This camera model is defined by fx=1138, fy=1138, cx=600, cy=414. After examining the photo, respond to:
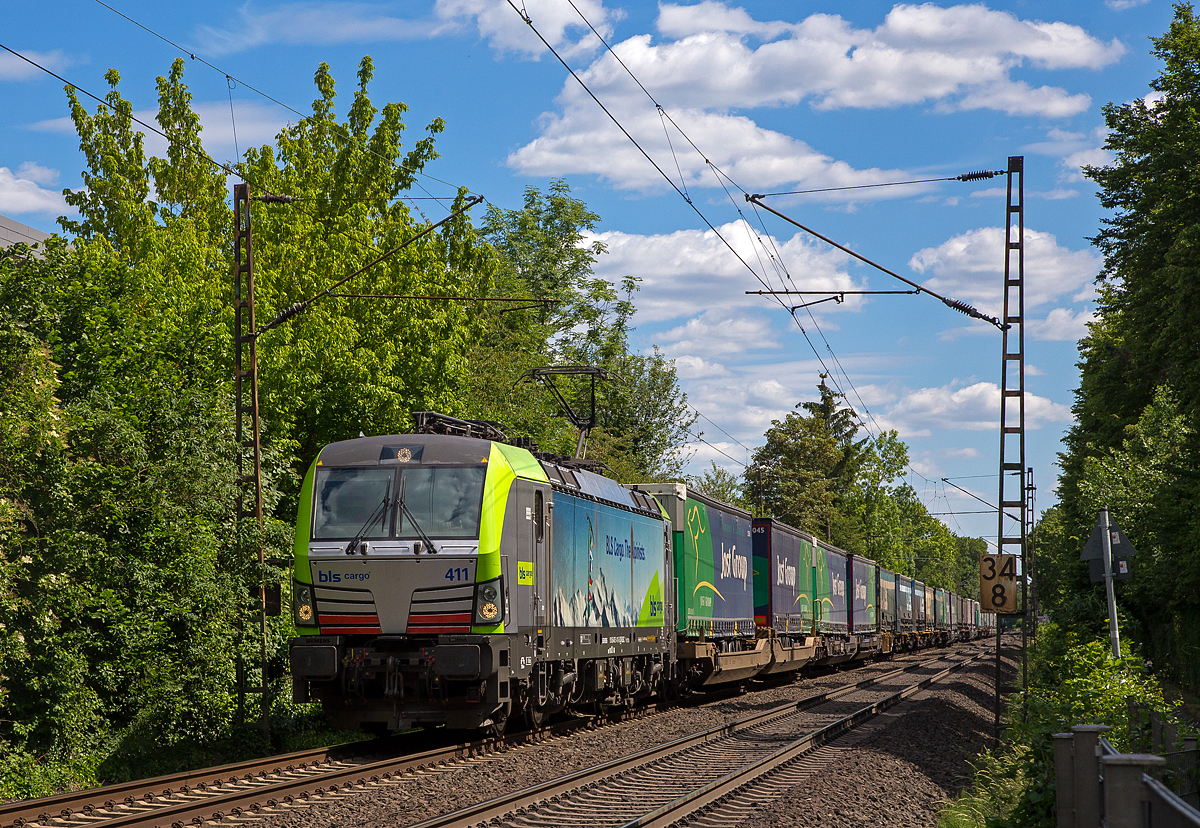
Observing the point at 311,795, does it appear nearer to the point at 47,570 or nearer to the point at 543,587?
the point at 543,587

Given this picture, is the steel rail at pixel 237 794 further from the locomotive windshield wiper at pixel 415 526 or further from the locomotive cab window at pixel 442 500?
the locomotive cab window at pixel 442 500

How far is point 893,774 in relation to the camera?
512 inches

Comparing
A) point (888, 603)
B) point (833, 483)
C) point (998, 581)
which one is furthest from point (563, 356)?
point (833, 483)

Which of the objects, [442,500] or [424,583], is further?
[442,500]

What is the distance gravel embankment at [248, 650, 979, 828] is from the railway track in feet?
1.03

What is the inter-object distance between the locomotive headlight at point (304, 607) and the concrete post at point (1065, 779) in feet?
30.1

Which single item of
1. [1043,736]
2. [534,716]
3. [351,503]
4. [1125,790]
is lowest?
[534,716]

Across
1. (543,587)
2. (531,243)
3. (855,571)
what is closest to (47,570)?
(543,587)

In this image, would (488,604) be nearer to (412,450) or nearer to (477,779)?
(477,779)

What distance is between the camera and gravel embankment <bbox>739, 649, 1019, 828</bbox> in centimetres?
1025

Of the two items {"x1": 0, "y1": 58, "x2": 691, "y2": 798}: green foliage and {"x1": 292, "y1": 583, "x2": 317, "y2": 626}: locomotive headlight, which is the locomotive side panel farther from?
A: {"x1": 292, "y1": 583, "x2": 317, "y2": 626}: locomotive headlight

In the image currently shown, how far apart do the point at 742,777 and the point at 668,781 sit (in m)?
0.87

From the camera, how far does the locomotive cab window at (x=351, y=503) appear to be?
13594 millimetres

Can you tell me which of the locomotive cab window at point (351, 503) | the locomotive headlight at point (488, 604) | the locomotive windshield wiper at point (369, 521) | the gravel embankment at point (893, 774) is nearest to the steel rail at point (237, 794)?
the locomotive headlight at point (488, 604)
